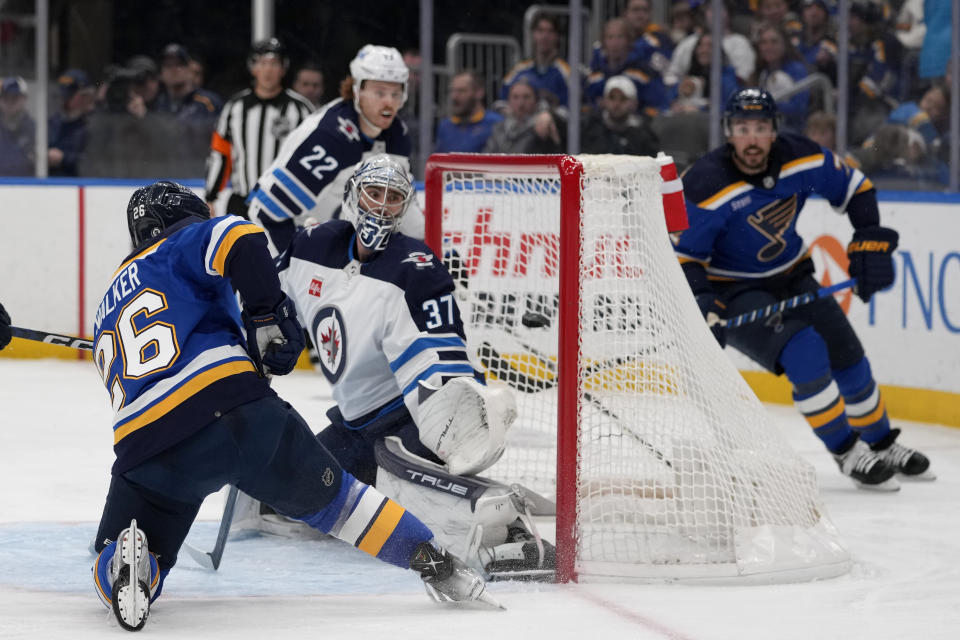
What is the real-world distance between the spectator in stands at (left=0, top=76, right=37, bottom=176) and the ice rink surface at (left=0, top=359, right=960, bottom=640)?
3.36m

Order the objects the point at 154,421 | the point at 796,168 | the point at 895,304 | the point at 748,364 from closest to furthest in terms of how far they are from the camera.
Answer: the point at 154,421 → the point at 796,168 → the point at 895,304 → the point at 748,364

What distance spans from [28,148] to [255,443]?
4868 millimetres

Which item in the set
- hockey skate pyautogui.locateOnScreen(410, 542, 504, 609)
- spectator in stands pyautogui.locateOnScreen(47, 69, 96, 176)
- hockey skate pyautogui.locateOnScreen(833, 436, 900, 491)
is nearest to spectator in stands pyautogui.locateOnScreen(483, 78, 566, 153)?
spectator in stands pyautogui.locateOnScreen(47, 69, 96, 176)

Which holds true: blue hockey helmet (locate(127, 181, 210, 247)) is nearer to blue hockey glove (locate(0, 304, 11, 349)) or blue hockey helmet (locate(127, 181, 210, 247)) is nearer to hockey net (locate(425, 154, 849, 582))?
blue hockey glove (locate(0, 304, 11, 349))

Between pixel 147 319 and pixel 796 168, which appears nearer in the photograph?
pixel 147 319

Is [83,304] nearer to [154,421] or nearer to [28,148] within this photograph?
[28,148]

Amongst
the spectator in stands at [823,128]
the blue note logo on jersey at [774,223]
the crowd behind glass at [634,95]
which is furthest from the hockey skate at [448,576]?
the spectator in stands at [823,128]

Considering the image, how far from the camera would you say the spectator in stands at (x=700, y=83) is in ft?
20.5

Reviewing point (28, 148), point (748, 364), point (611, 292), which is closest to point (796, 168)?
point (611, 292)

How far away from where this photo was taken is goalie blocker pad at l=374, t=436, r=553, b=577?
2.97 m

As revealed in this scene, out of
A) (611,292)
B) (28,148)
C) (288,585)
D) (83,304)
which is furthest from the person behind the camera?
(28,148)

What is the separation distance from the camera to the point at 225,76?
7.64 meters

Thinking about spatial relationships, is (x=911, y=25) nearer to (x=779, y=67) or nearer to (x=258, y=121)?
(x=779, y=67)


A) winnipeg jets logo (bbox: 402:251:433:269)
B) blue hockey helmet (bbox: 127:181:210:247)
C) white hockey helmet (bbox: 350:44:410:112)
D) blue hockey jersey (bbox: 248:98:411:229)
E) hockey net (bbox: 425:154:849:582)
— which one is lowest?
hockey net (bbox: 425:154:849:582)
